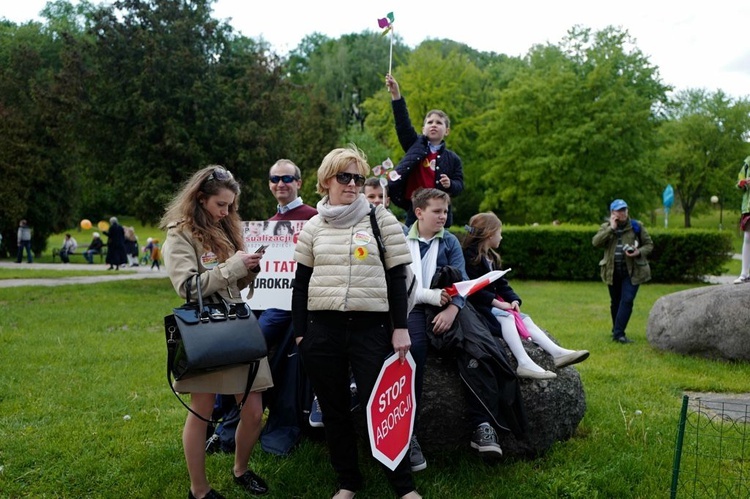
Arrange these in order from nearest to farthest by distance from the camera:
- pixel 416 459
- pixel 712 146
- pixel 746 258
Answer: pixel 416 459 → pixel 746 258 → pixel 712 146

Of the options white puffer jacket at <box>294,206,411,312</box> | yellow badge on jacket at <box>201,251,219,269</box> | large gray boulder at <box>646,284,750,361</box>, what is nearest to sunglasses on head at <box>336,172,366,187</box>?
white puffer jacket at <box>294,206,411,312</box>

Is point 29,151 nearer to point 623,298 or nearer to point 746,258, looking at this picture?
point 623,298

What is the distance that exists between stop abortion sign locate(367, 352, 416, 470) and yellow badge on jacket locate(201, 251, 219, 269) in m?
1.25

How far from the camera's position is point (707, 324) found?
28.7 ft

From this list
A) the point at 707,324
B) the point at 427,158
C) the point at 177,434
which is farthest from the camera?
the point at 707,324

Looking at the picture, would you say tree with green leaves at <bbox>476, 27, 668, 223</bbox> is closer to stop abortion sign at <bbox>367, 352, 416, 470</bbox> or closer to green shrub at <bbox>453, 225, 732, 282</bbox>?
green shrub at <bbox>453, 225, 732, 282</bbox>

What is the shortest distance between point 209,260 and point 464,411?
2.16m

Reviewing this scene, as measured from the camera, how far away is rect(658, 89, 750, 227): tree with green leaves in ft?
154

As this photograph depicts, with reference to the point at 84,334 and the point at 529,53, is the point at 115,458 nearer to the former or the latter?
the point at 84,334

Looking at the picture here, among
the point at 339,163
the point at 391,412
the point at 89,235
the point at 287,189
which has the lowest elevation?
the point at 89,235

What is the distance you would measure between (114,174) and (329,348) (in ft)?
51.2

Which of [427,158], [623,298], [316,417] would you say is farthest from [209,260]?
[623,298]

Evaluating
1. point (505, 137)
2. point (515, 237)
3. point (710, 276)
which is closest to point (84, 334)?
point (515, 237)

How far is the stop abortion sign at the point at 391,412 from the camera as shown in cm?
389
